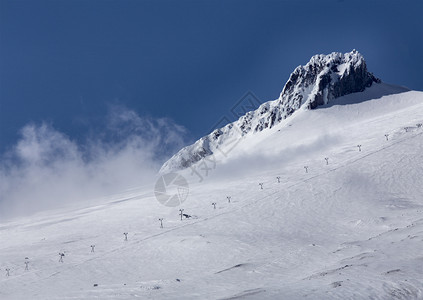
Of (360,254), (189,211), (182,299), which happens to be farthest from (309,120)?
(182,299)

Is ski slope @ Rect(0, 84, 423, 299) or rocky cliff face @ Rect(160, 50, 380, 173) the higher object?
rocky cliff face @ Rect(160, 50, 380, 173)

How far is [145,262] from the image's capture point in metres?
39.7

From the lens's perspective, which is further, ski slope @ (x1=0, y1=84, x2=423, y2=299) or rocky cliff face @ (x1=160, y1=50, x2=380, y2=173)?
rocky cliff face @ (x1=160, y1=50, x2=380, y2=173)

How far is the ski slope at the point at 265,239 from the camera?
88.3 ft

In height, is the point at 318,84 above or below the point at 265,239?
above

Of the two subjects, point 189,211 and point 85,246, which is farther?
point 189,211

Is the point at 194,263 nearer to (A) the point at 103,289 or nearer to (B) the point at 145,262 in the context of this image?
(B) the point at 145,262

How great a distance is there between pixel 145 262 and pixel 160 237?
306 inches

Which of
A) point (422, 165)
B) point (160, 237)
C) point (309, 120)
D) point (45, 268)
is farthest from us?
point (309, 120)

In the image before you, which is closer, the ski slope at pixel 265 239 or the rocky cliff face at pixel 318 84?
the ski slope at pixel 265 239

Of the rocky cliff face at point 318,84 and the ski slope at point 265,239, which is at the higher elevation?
the rocky cliff face at point 318,84

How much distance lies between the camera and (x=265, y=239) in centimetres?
4225

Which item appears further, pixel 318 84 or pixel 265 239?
pixel 318 84

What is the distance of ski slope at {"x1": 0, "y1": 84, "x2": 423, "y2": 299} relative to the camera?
88.3ft
